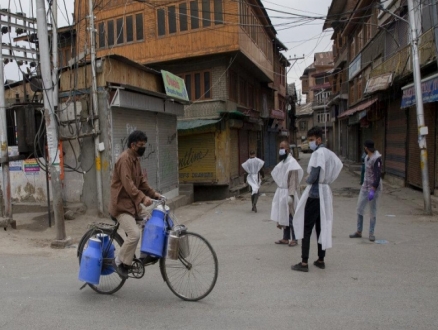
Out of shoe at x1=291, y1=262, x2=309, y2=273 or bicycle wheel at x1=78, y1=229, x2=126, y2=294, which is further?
shoe at x1=291, y1=262, x2=309, y2=273

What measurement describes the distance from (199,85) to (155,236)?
44.3ft

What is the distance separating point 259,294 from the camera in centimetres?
422

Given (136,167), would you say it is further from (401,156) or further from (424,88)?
(401,156)

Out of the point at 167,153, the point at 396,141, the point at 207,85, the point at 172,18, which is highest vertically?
the point at 172,18

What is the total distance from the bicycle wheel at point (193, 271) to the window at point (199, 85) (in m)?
13.2

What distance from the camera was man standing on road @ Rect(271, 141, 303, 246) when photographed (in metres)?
6.58

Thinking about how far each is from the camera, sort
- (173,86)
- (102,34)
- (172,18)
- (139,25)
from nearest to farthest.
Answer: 1. (173,86)
2. (172,18)
3. (139,25)
4. (102,34)

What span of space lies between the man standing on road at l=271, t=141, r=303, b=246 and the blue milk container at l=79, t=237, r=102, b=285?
351 centimetres

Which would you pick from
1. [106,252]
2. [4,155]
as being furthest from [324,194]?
[4,155]

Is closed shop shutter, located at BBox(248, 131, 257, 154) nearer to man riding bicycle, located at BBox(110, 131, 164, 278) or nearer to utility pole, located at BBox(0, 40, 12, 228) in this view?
utility pole, located at BBox(0, 40, 12, 228)

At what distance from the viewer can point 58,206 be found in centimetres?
659

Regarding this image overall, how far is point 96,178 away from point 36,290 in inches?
183

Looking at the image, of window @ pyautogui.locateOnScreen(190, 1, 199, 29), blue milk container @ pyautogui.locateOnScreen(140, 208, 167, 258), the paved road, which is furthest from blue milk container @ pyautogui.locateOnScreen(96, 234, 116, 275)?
window @ pyautogui.locateOnScreen(190, 1, 199, 29)

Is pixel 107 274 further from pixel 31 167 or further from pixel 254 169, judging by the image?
pixel 254 169
